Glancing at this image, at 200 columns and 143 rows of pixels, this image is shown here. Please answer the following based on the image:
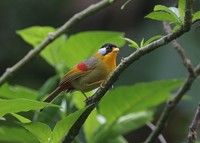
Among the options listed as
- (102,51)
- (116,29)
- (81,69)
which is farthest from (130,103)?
(116,29)

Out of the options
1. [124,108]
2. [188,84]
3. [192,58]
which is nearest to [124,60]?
[188,84]

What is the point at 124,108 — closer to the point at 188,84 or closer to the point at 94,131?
the point at 94,131

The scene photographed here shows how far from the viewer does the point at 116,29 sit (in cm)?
707

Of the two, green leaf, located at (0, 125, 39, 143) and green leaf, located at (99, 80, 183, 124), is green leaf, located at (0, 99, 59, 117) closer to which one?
green leaf, located at (0, 125, 39, 143)

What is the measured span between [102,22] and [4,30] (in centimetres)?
119

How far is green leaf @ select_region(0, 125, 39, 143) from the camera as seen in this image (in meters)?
2.22

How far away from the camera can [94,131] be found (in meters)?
2.70

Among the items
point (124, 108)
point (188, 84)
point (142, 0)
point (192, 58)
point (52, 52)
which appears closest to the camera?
point (188, 84)

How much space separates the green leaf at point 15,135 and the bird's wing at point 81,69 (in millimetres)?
521

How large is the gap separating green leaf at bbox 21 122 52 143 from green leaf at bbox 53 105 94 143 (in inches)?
0.9

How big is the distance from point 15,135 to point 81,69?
0.80 meters

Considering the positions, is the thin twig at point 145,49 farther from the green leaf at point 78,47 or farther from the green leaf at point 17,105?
the green leaf at point 78,47

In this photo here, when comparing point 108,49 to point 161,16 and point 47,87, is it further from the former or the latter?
point 161,16

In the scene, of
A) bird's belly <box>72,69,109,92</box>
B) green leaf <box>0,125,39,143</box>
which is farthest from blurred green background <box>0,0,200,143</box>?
green leaf <box>0,125,39,143</box>
